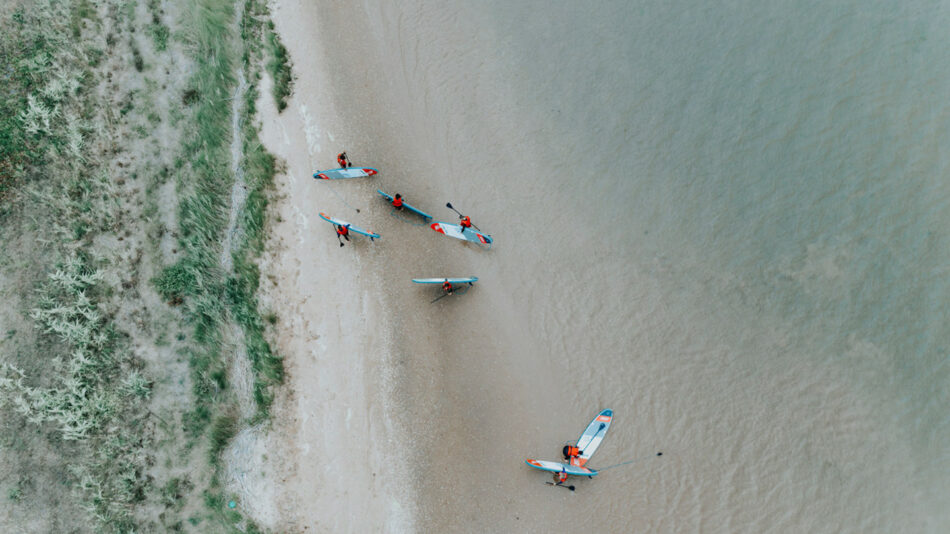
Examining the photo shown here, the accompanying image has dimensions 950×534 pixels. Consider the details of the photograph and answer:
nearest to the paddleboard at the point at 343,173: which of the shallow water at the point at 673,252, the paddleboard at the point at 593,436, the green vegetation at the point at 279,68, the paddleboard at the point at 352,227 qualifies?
A: the shallow water at the point at 673,252

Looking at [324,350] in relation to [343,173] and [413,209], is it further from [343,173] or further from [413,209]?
[343,173]

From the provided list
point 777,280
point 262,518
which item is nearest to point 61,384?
point 262,518

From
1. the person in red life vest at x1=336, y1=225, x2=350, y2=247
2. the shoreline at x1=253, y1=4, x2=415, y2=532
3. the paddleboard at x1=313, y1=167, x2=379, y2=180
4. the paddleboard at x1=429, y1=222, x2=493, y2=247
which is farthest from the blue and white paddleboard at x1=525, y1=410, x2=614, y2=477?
the paddleboard at x1=313, y1=167, x2=379, y2=180

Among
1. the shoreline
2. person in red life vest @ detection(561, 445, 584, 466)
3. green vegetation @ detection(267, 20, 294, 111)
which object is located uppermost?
green vegetation @ detection(267, 20, 294, 111)

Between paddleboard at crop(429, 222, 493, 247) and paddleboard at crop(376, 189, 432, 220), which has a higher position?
paddleboard at crop(376, 189, 432, 220)

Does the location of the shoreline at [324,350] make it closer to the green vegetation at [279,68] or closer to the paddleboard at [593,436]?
the green vegetation at [279,68]

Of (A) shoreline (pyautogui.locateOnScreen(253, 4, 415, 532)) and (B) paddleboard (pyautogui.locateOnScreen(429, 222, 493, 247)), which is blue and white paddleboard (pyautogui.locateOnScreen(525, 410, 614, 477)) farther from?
(B) paddleboard (pyautogui.locateOnScreen(429, 222, 493, 247))

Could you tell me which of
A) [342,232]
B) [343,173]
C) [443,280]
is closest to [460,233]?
[443,280]
